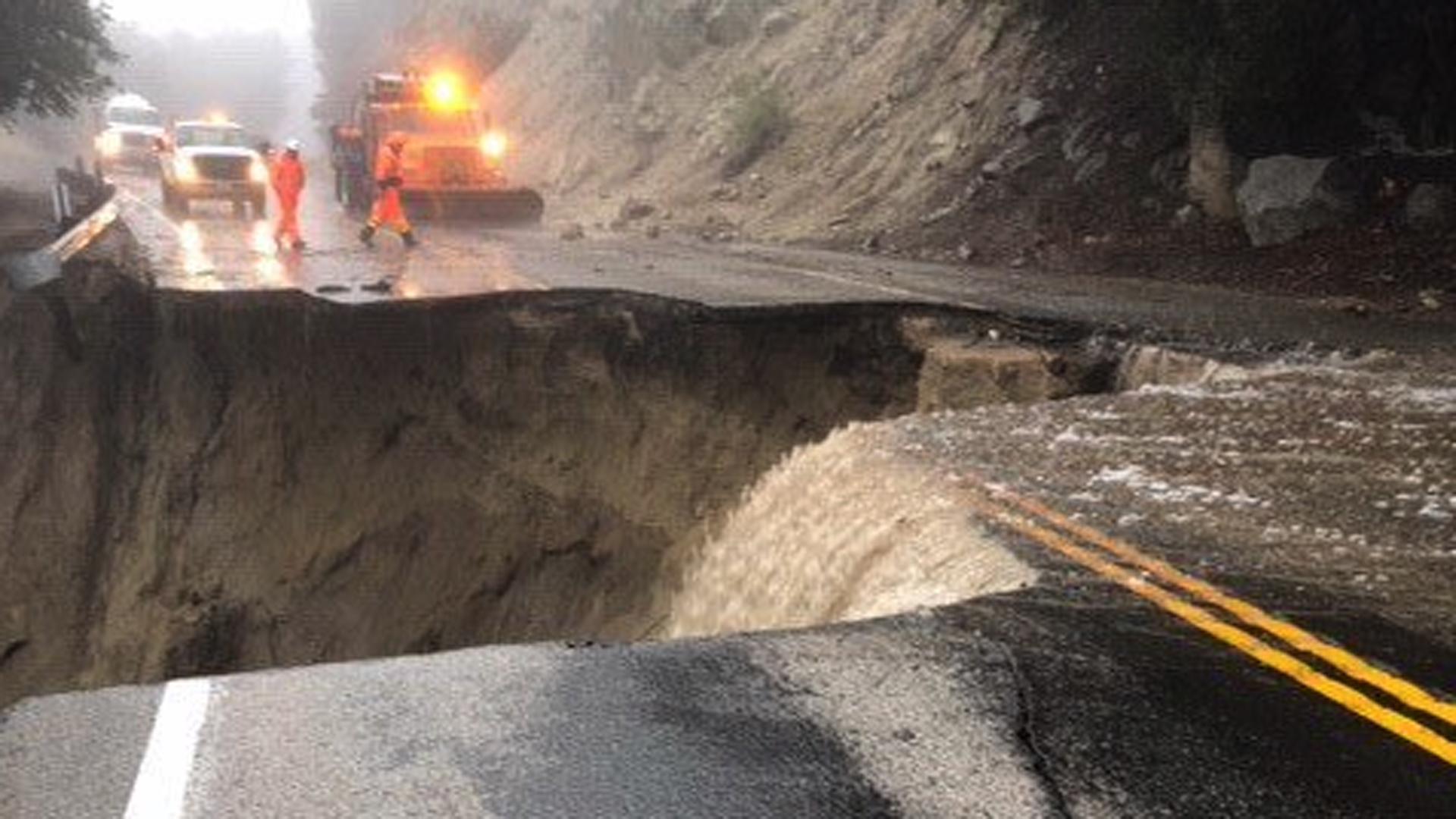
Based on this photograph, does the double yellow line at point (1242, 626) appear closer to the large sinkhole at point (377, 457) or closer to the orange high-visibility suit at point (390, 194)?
the large sinkhole at point (377, 457)

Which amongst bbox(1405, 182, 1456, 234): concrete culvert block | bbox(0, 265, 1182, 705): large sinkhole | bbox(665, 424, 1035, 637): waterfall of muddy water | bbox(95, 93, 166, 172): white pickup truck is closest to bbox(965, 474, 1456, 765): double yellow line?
bbox(665, 424, 1035, 637): waterfall of muddy water

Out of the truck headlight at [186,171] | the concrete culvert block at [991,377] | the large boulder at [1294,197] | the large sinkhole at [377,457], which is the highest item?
the large boulder at [1294,197]

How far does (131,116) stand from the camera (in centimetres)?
3822

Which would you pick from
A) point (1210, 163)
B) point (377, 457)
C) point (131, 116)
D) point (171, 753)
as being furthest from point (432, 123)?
point (171, 753)

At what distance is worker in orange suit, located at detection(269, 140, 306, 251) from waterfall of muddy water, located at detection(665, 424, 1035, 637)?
11.1 meters

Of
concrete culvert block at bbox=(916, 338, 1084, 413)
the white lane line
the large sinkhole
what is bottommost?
the large sinkhole

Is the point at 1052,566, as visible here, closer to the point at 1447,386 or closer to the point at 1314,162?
the point at 1447,386

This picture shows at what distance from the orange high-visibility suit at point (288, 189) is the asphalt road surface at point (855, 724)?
1472 centimetres

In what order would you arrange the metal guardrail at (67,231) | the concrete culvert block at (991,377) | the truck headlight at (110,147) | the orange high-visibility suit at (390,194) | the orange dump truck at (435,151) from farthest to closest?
1. the truck headlight at (110,147)
2. the orange dump truck at (435,151)
3. the orange high-visibility suit at (390,194)
4. the metal guardrail at (67,231)
5. the concrete culvert block at (991,377)

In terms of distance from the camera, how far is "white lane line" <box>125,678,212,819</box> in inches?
129

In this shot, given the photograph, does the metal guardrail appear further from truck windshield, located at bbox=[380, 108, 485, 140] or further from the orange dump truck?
truck windshield, located at bbox=[380, 108, 485, 140]

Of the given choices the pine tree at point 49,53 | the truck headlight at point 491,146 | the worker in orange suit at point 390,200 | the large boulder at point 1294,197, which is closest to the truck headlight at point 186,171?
the pine tree at point 49,53

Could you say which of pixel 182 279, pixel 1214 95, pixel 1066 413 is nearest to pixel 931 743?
pixel 1066 413

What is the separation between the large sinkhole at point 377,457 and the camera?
11.9 metres
